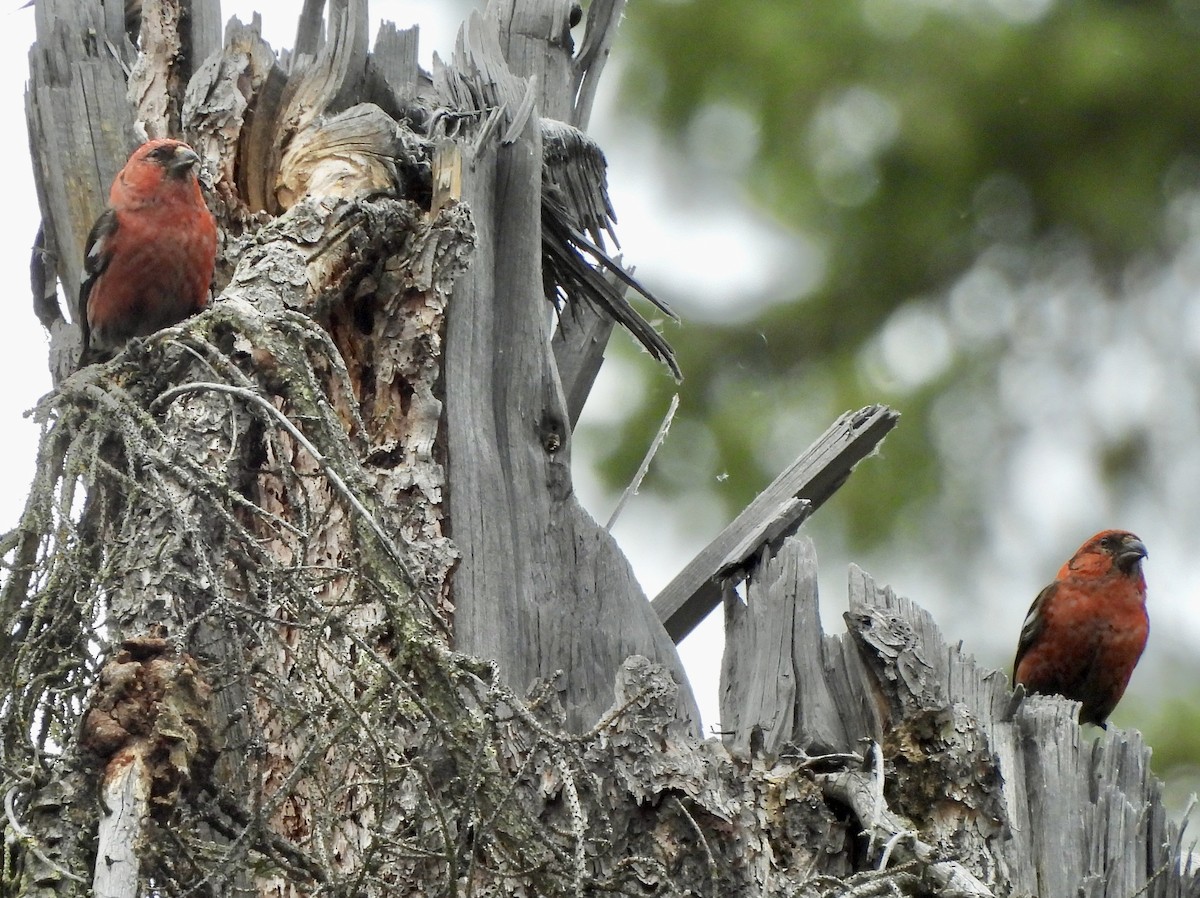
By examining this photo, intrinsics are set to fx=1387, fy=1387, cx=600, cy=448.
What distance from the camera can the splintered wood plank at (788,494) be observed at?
4762 mm

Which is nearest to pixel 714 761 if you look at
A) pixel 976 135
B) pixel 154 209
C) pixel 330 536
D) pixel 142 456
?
pixel 330 536

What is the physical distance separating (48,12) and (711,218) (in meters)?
3.60

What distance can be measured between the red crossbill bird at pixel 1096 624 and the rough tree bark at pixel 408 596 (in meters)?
1.95

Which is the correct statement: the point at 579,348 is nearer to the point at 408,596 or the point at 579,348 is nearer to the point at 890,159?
the point at 890,159

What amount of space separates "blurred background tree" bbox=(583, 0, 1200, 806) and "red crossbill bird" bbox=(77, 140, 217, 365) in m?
2.80

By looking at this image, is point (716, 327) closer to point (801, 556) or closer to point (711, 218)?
point (711, 218)

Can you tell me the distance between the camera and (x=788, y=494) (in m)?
4.79

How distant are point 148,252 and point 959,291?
13.4 feet

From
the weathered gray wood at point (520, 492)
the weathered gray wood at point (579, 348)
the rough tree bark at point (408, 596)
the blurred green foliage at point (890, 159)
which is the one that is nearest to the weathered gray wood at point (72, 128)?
the rough tree bark at point (408, 596)

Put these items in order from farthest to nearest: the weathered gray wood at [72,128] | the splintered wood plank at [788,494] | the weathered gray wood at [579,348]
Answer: the weathered gray wood at [579,348], the weathered gray wood at [72,128], the splintered wood plank at [788,494]

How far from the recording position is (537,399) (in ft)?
14.8

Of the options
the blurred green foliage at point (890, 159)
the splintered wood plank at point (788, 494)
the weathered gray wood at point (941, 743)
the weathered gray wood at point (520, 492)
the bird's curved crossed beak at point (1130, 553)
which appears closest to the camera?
the weathered gray wood at point (941, 743)

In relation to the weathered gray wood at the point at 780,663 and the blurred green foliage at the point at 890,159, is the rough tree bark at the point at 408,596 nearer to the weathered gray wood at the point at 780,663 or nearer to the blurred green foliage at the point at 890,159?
the weathered gray wood at the point at 780,663

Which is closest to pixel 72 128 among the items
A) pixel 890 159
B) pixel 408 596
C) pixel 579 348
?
pixel 579 348
